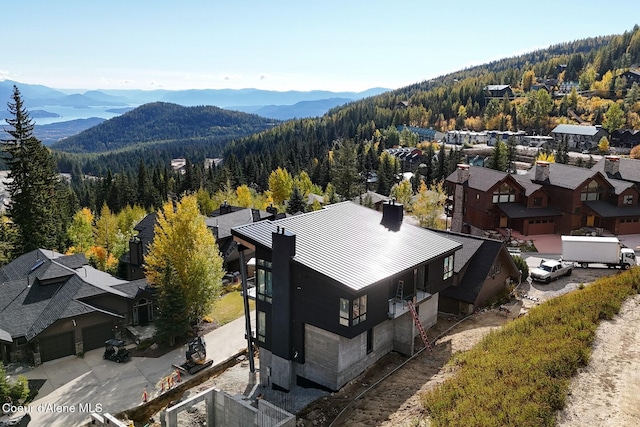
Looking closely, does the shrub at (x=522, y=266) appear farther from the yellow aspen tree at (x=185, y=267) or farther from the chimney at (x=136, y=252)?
the chimney at (x=136, y=252)

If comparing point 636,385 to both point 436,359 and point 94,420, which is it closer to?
point 436,359

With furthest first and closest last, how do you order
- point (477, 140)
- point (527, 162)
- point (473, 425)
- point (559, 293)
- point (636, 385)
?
point (477, 140)
point (527, 162)
point (559, 293)
point (636, 385)
point (473, 425)

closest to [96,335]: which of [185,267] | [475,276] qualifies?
[185,267]

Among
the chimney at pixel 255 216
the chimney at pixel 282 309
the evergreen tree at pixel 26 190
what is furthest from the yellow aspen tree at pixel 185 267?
the chimney at pixel 255 216

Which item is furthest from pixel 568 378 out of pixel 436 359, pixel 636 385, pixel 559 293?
pixel 559 293

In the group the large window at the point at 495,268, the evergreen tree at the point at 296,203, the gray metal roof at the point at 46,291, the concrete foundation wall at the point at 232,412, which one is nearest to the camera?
the concrete foundation wall at the point at 232,412

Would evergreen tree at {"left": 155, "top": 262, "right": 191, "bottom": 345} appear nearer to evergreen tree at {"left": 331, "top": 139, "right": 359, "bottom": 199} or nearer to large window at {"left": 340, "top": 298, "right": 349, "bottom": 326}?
large window at {"left": 340, "top": 298, "right": 349, "bottom": 326}
